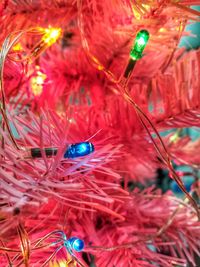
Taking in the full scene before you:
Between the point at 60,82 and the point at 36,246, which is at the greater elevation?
the point at 60,82

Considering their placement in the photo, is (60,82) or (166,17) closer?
(166,17)

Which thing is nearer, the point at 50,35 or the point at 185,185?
the point at 50,35

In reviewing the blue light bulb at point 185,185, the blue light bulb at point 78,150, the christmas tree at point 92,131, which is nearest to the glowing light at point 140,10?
the christmas tree at point 92,131

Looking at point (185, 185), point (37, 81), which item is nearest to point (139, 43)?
point (37, 81)

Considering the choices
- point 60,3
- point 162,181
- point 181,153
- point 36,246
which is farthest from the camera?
point 162,181

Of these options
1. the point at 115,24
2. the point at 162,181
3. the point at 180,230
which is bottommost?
the point at 162,181

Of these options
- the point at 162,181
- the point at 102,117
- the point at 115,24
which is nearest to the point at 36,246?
the point at 102,117

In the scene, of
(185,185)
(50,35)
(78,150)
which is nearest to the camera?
(78,150)

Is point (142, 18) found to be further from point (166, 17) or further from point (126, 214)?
point (126, 214)

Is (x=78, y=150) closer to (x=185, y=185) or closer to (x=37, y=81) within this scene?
(x=37, y=81)
